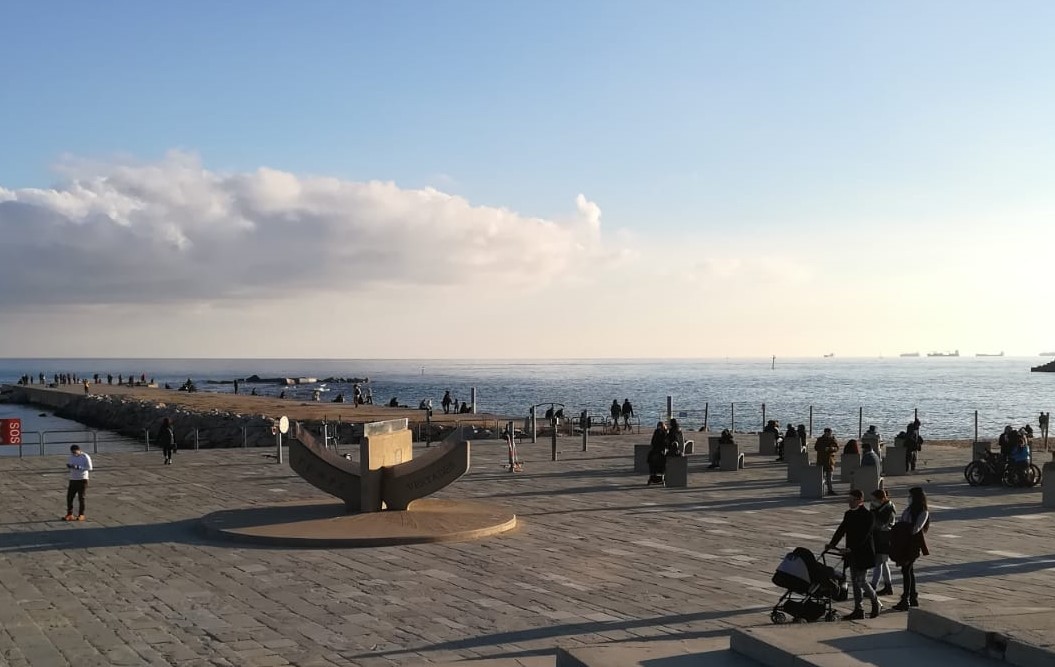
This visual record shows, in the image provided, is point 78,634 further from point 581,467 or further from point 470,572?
point 581,467

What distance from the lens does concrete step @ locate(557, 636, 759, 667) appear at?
732 centimetres

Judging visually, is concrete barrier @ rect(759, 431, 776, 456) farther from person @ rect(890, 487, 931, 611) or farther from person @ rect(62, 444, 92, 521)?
person @ rect(62, 444, 92, 521)

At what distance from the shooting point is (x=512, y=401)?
98500 mm

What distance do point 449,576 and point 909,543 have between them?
520 centimetres

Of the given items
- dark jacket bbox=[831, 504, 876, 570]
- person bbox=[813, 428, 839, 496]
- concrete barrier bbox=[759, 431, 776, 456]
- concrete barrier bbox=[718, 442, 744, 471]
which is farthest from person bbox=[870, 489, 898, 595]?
concrete barrier bbox=[759, 431, 776, 456]

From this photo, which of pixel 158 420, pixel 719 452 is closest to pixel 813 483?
pixel 719 452

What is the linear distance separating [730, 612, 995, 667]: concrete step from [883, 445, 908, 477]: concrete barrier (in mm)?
16868

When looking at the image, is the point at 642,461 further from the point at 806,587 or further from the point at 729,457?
the point at 806,587

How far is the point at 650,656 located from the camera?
299 inches

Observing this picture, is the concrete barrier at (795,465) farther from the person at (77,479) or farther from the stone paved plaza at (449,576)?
the person at (77,479)

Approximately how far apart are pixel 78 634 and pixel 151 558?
3.90 meters

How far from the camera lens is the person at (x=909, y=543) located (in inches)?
380

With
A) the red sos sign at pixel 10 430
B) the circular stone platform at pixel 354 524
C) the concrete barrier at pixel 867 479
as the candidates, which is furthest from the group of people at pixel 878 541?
the red sos sign at pixel 10 430

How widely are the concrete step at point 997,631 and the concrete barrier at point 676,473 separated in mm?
12789
